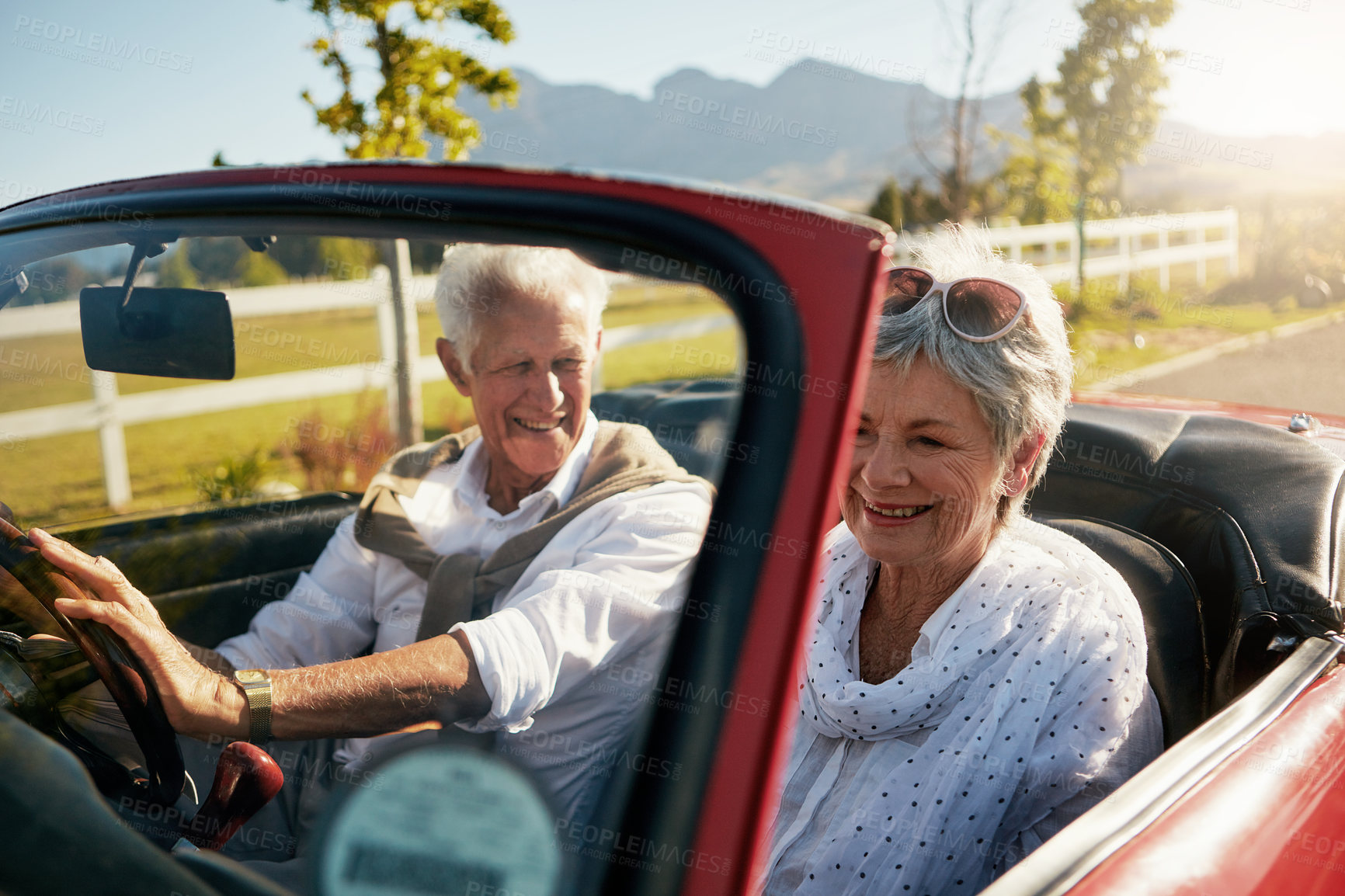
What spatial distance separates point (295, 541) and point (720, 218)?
171 cm

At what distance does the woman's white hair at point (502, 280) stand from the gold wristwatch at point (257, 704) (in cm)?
52

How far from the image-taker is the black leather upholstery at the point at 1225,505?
176 centimetres

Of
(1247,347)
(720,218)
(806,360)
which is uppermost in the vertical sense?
(720,218)

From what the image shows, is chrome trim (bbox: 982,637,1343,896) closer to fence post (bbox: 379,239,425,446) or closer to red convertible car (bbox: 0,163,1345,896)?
red convertible car (bbox: 0,163,1345,896)

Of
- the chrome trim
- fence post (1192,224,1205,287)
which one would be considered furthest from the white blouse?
fence post (1192,224,1205,287)

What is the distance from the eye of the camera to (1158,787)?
1.23 meters

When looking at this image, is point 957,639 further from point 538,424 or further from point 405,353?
point 405,353

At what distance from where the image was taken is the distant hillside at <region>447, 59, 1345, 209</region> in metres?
5.79

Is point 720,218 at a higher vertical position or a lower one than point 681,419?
higher

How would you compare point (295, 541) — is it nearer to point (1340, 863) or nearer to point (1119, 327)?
point (1340, 863)

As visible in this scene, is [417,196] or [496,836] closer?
[496,836]

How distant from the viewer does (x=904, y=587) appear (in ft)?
6.04

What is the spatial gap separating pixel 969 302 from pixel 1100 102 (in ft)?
45.0

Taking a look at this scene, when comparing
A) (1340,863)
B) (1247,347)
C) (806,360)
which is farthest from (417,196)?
(1247,347)
